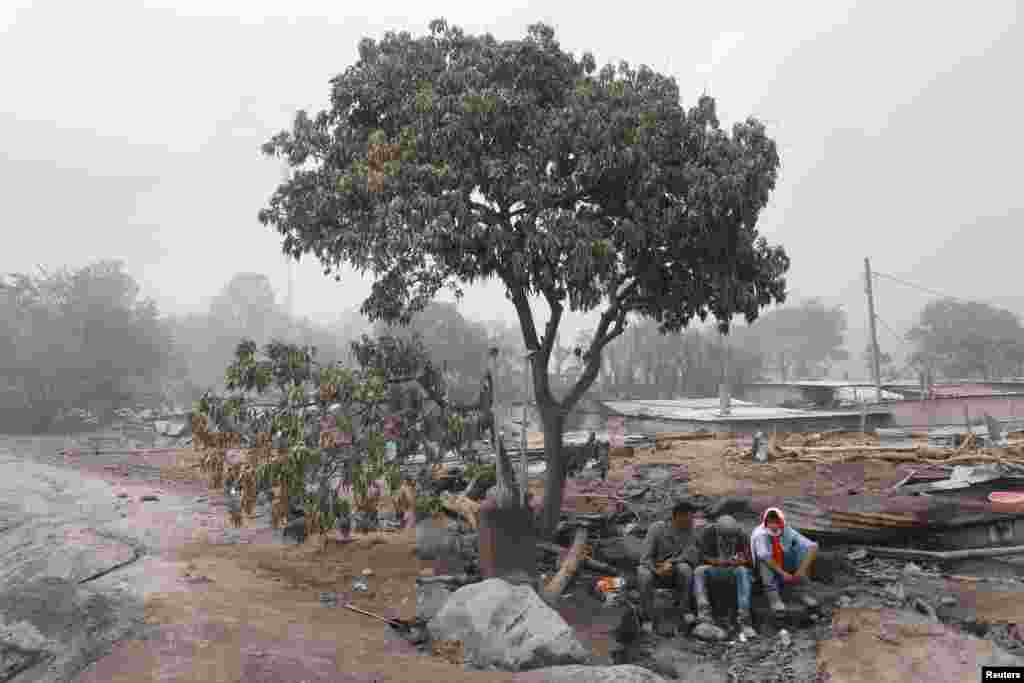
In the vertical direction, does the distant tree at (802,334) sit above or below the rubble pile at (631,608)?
above

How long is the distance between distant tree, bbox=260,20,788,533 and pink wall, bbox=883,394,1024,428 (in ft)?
67.0

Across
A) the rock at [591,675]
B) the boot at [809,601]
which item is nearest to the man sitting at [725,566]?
the boot at [809,601]

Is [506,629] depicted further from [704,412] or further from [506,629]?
[704,412]

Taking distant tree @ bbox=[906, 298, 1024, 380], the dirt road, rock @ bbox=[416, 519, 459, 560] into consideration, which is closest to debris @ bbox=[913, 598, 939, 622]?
the dirt road

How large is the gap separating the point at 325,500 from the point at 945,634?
21.6ft

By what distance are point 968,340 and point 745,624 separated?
5833 cm

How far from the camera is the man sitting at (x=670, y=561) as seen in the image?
765cm

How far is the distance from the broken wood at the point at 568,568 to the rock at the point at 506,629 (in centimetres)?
152

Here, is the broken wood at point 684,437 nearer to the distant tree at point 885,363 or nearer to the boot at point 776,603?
the boot at point 776,603

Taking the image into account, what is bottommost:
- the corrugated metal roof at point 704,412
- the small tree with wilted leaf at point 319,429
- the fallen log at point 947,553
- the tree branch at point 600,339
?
the fallen log at point 947,553

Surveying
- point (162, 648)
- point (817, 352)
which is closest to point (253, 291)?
point (817, 352)

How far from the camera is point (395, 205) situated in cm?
880

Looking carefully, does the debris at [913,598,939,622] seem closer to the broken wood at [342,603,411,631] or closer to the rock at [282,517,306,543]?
the broken wood at [342,603,411,631]

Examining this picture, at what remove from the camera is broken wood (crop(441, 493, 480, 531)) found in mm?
10164
